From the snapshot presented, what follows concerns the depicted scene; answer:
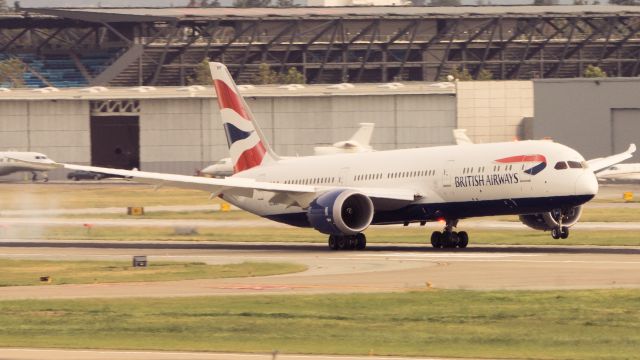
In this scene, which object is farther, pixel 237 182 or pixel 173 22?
pixel 173 22

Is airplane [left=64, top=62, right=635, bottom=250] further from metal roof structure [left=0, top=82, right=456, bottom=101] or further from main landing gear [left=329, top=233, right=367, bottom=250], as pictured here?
metal roof structure [left=0, top=82, right=456, bottom=101]

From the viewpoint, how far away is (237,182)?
60.4 m

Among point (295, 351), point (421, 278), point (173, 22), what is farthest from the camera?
point (173, 22)

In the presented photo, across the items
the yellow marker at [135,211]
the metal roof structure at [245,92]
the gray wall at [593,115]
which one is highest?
the metal roof structure at [245,92]

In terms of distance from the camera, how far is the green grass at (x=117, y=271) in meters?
45.6

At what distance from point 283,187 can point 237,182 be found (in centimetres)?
201

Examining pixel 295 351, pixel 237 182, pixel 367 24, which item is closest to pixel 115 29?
pixel 367 24

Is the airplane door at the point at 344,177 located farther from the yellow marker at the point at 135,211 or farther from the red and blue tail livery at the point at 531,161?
the yellow marker at the point at 135,211

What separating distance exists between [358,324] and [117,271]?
688 inches

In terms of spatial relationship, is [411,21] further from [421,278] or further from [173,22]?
[421,278]

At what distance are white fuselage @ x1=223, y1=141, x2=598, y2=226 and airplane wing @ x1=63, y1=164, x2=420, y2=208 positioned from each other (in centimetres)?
57

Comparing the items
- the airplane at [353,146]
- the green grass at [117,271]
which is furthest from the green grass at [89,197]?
the green grass at [117,271]

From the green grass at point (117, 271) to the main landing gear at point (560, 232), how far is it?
1281 cm

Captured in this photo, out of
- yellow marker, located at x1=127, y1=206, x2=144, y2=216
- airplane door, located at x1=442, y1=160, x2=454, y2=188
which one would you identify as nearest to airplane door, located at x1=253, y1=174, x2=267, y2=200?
airplane door, located at x1=442, y1=160, x2=454, y2=188
